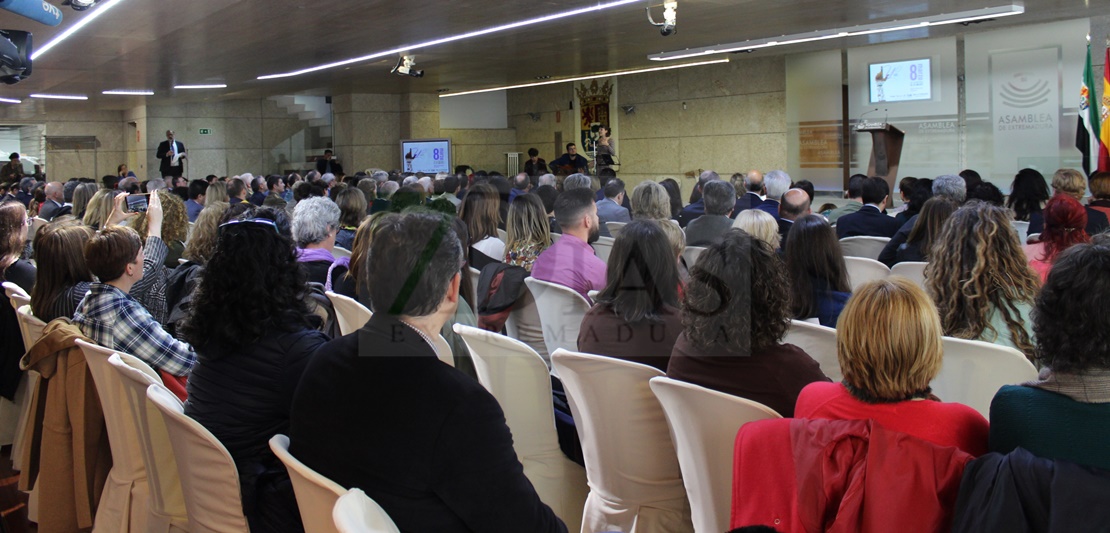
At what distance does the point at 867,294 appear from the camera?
6.19ft

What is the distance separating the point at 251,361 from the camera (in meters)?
2.33

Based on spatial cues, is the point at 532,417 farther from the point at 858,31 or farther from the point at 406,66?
the point at 406,66

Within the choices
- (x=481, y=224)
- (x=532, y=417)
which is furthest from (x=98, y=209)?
(x=532, y=417)

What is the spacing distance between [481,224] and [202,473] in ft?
9.78

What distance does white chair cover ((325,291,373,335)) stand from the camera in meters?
3.48

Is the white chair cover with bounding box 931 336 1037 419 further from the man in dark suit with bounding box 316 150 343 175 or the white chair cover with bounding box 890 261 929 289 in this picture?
the man in dark suit with bounding box 316 150 343 175

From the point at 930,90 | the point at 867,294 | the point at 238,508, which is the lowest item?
the point at 238,508

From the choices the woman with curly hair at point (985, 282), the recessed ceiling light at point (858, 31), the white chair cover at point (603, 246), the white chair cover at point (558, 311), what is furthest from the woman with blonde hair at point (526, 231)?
the recessed ceiling light at point (858, 31)

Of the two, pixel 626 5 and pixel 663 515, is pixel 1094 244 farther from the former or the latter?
pixel 626 5

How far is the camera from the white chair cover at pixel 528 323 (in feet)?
14.0

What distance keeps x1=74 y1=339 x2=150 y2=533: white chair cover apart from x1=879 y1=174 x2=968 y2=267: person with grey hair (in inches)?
153

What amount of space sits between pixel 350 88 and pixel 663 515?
1581 cm

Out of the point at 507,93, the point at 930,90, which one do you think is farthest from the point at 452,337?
the point at 507,93

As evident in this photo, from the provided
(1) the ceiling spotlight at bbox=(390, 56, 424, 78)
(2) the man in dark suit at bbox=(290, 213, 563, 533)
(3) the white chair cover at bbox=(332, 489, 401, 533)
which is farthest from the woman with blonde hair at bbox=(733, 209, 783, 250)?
(1) the ceiling spotlight at bbox=(390, 56, 424, 78)
